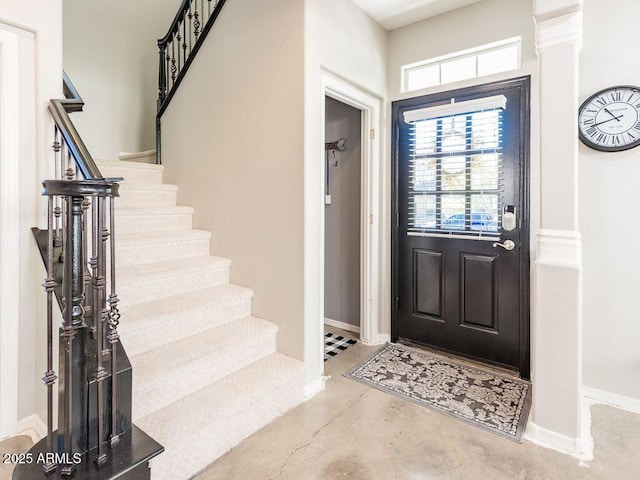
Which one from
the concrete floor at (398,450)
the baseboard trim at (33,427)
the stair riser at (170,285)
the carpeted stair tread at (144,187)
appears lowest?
the concrete floor at (398,450)

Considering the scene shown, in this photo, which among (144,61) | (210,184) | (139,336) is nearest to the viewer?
(139,336)

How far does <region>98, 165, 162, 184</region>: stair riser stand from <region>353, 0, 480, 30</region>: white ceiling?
7.69 ft

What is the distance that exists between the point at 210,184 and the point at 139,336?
4.61 feet

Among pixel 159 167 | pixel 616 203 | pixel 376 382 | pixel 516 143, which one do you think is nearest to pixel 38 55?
pixel 159 167

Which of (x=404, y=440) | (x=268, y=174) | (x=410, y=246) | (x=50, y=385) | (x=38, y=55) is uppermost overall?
(x=38, y=55)

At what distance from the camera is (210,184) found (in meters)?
2.99

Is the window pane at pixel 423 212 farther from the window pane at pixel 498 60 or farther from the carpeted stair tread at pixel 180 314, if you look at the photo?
the carpeted stair tread at pixel 180 314

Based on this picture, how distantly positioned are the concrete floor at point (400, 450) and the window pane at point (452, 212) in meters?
1.43

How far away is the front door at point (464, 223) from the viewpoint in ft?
8.56

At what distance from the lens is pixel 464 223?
9.30 ft

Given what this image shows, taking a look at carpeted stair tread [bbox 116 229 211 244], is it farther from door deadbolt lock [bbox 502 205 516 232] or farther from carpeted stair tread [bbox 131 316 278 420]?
door deadbolt lock [bbox 502 205 516 232]

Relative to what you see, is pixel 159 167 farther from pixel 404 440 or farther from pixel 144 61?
pixel 404 440

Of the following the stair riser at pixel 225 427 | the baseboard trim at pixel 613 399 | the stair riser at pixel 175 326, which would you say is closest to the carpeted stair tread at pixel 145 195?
the stair riser at pixel 175 326

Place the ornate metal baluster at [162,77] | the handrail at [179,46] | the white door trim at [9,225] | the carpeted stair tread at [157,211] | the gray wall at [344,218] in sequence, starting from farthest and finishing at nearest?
1. the ornate metal baluster at [162,77]
2. the gray wall at [344,218]
3. the handrail at [179,46]
4. the carpeted stair tread at [157,211]
5. the white door trim at [9,225]
